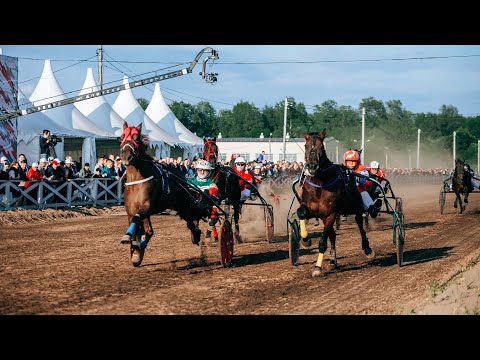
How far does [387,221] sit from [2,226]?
1054 centimetres

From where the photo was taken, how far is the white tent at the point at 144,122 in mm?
31569

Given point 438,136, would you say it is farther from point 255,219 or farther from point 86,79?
point 255,219

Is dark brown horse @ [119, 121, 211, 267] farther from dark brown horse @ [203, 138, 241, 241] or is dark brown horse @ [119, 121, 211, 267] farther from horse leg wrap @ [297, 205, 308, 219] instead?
dark brown horse @ [203, 138, 241, 241]

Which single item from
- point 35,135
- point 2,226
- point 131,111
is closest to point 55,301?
point 2,226

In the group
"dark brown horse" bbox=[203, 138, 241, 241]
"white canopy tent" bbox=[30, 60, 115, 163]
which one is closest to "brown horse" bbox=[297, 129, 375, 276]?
"dark brown horse" bbox=[203, 138, 241, 241]

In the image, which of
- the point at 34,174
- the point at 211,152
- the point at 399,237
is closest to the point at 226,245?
the point at 399,237

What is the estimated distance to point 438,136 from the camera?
9712 cm

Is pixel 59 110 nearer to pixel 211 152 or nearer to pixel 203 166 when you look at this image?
pixel 211 152

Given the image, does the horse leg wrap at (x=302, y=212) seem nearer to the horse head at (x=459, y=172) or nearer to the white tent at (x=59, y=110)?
the horse head at (x=459, y=172)

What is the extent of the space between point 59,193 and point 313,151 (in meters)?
11.8

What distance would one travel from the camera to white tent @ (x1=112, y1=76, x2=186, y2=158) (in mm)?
31569

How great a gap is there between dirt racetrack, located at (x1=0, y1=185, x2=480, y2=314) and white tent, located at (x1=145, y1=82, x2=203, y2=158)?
66.4ft

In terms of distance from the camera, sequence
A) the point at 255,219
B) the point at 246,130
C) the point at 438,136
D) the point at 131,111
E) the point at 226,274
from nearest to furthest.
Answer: the point at 226,274 < the point at 255,219 < the point at 131,111 < the point at 438,136 < the point at 246,130

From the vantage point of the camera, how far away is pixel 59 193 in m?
19.6
